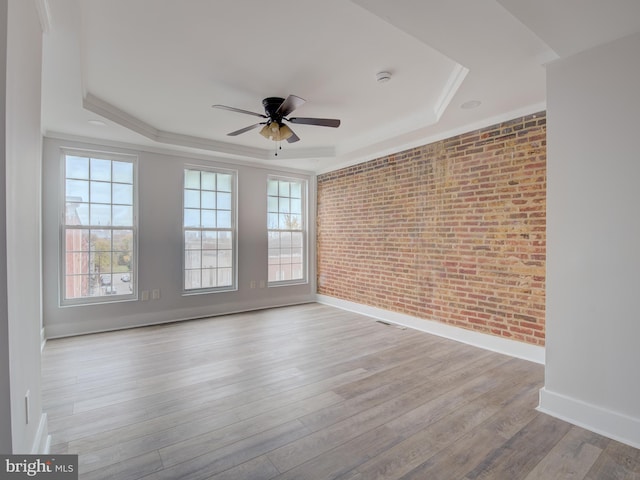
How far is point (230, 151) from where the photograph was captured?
4.92m

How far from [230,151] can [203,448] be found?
13.2 ft

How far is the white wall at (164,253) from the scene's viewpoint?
3998mm

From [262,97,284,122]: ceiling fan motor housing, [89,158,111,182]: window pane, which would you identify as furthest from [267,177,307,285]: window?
[262,97,284,122]: ceiling fan motor housing

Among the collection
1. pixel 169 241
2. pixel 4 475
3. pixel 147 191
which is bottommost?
pixel 4 475

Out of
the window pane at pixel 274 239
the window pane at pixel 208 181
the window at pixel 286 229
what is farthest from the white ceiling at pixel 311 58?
the window pane at pixel 274 239

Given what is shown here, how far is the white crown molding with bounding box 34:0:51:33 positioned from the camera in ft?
5.70

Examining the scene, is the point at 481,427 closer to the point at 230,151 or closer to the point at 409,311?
the point at 409,311

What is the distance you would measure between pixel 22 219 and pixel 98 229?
129 inches

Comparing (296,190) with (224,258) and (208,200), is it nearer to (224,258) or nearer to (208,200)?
(208,200)

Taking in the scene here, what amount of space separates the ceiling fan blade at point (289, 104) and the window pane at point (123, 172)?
2.65 meters

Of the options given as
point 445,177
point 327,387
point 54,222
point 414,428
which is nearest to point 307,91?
point 445,177

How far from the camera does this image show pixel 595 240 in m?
2.07

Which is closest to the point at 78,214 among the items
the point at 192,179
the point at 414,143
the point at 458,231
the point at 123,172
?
the point at 123,172

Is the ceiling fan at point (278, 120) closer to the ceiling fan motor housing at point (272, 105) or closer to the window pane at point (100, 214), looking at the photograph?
the ceiling fan motor housing at point (272, 105)
